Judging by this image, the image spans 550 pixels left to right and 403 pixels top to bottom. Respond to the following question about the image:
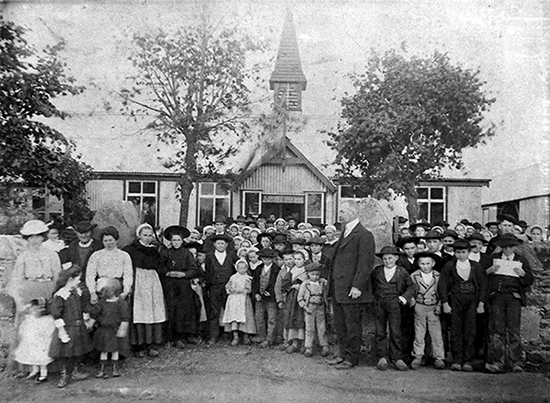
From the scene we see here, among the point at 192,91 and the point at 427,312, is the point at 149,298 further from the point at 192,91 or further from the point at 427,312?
the point at 192,91

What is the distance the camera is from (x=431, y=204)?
44.4ft

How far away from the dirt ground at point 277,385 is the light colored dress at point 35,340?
0.21 metres

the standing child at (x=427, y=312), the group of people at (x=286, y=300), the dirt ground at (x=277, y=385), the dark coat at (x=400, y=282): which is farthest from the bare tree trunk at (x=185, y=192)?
the standing child at (x=427, y=312)

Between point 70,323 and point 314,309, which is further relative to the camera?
point 314,309

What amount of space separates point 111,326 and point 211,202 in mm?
8893

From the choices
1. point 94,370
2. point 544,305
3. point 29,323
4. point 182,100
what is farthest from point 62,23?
point 544,305

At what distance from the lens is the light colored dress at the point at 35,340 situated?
4.32m

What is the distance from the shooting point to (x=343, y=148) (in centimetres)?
1033

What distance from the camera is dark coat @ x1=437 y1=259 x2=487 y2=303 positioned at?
15.9ft

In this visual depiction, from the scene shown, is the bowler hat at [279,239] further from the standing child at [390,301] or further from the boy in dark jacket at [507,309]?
the boy in dark jacket at [507,309]

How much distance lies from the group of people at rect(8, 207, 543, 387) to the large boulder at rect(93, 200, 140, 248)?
0.50m

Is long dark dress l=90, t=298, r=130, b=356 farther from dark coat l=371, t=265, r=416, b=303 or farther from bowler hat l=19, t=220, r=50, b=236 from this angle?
dark coat l=371, t=265, r=416, b=303

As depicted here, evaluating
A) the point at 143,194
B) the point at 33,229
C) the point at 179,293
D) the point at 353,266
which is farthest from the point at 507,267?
the point at 143,194

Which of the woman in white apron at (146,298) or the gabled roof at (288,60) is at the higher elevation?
the gabled roof at (288,60)
